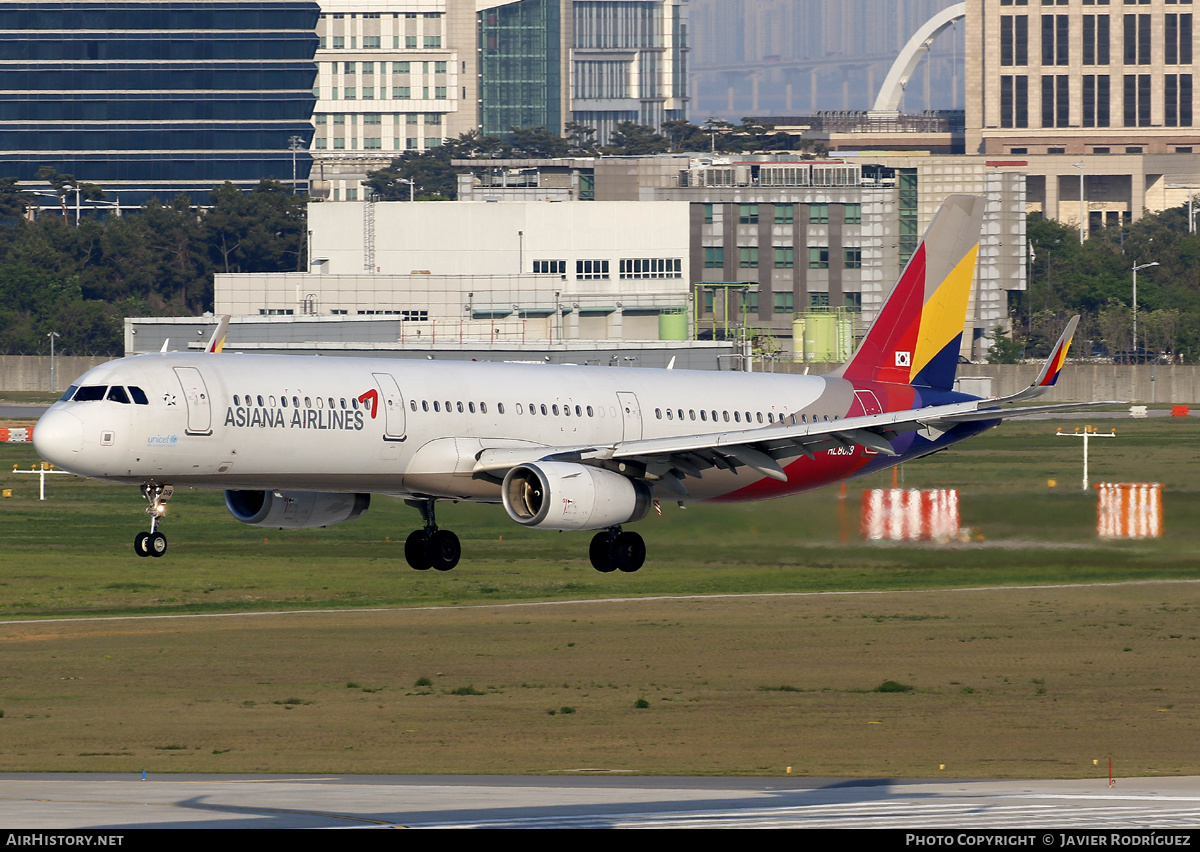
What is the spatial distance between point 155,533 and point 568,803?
15974mm

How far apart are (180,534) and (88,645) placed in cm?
2101

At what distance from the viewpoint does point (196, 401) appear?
56719 millimetres

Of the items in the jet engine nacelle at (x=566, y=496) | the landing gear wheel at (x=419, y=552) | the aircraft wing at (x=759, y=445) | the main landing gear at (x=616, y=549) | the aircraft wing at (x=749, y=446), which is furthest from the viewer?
the landing gear wheel at (x=419, y=552)

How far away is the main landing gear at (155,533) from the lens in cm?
5559

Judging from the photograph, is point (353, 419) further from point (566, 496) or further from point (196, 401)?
point (566, 496)

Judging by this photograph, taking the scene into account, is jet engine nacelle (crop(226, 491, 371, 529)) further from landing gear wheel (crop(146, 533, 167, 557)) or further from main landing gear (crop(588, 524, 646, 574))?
main landing gear (crop(588, 524, 646, 574))

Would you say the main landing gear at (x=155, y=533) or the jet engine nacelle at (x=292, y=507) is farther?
the jet engine nacelle at (x=292, y=507)

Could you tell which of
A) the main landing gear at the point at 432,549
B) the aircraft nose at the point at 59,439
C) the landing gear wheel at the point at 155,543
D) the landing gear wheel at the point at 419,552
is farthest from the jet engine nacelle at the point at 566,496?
the aircraft nose at the point at 59,439

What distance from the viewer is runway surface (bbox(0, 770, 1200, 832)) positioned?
4716 cm

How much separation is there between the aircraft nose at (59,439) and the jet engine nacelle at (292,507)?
8.14m

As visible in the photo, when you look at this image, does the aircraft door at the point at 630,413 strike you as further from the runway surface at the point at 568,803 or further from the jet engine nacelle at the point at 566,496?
the runway surface at the point at 568,803

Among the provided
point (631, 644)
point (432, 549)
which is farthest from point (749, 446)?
point (631, 644)

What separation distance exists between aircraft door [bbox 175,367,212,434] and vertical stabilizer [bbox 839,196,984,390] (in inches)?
1048
